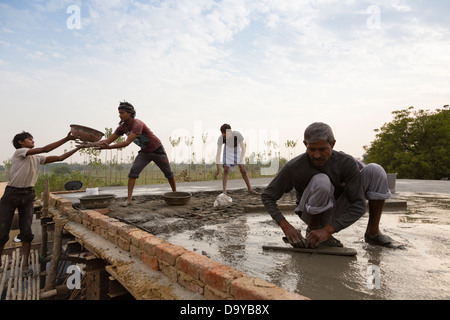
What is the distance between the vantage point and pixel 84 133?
4078 mm

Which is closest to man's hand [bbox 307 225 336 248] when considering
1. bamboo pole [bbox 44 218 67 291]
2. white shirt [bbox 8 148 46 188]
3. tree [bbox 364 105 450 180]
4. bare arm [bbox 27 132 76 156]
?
bare arm [bbox 27 132 76 156]

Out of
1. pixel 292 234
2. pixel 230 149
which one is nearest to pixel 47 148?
pixel 230 149

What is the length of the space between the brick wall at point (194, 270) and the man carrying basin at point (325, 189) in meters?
0.73

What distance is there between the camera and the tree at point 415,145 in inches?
754

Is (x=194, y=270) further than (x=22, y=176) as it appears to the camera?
No

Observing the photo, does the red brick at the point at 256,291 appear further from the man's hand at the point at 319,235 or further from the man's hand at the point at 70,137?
the man's hand at the point at 70,137

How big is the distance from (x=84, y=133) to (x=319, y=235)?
12.2ft

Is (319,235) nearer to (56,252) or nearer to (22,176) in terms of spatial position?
(22,176)

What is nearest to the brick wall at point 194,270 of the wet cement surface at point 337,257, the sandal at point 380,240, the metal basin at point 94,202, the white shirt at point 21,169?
the wet cement surface at point 337,257

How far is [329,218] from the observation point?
2232 mm

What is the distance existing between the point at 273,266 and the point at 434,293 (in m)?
0.95

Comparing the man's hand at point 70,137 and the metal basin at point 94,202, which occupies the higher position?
the man's hand at point 70,137
